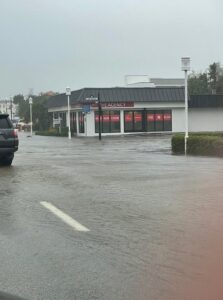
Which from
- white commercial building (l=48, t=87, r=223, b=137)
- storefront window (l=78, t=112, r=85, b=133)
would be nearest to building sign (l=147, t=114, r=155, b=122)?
white commercial building (l=48, t=87, r=223, b=137)

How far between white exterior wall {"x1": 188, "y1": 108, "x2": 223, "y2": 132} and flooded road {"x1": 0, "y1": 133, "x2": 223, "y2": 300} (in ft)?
136

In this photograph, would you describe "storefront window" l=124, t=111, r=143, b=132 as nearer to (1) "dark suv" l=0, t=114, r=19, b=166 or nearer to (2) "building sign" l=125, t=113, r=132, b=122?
(2) "building sign" l=125, t=113, r=132, b=122

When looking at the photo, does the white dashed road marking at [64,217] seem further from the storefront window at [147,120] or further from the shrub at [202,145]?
the storefront window at [147,120]

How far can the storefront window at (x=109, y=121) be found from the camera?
169ft

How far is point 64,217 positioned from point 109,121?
141ft

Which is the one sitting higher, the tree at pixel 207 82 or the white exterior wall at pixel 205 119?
the tree at pixel 207 82

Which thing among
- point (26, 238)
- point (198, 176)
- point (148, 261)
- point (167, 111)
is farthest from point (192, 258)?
point (167, 111)

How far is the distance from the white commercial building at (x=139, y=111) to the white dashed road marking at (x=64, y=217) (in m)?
38.6

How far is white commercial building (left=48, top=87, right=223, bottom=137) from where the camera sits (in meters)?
50.8

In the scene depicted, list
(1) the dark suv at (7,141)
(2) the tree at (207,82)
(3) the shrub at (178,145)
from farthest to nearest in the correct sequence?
(2) the tree at (207,82) → (3) the shrub at (178,145) → (1) the dark suv at (7,141)

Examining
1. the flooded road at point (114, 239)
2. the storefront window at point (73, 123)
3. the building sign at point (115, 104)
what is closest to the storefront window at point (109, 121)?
the building sign at point (115, 104)

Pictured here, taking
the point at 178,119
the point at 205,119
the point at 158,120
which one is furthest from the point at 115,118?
the point at 205,119

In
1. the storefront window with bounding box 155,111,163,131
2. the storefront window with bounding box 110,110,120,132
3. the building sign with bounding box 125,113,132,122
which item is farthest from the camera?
the storefront window with bounding box 155,111,163,131

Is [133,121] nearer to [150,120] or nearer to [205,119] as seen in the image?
[150,120]
